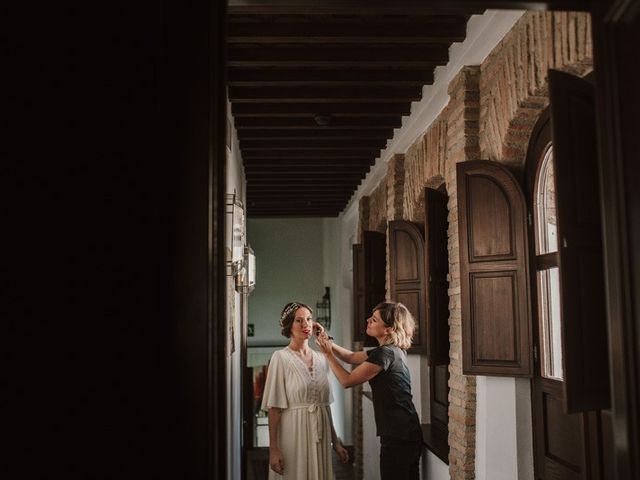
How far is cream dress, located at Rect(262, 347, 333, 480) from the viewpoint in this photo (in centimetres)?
514

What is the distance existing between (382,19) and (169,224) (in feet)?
9.64

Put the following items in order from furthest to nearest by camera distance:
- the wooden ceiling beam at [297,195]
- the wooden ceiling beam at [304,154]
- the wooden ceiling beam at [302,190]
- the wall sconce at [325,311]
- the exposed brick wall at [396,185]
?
the wall sconce at [325,311]
the wooden ceiling beam at [297,195]
the wooden ceiling beam at [302,190]
the wooden ceiling beam at [304,154]
the exposed brick wall at [396,185]

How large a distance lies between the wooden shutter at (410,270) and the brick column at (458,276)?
5.15 ft

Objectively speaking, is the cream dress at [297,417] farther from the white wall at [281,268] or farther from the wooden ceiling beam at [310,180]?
the white wall at [281,268]

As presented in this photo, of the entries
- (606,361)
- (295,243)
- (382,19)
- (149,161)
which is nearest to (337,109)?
(382,19)

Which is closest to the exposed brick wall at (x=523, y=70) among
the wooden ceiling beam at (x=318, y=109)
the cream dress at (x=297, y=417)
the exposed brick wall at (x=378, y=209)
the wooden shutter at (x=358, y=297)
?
the wooden ceiling beam at (x=318, y=109)

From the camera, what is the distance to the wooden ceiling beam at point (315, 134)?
7273 millimetres

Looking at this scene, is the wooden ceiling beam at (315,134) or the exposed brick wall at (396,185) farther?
the exposed brick wall at (396,185)

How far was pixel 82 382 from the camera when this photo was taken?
1.96 m

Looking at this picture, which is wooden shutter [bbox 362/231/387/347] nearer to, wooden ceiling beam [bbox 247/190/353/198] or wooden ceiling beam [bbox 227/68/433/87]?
wooden ceiling beam [bbox 247/190/353/198]

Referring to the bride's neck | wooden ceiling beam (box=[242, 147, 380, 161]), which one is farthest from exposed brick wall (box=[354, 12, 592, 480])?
wooden ceiling beam (box=[242, 147, 380, 161])

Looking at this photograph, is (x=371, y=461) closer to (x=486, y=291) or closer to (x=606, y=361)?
(x=486, y=291)

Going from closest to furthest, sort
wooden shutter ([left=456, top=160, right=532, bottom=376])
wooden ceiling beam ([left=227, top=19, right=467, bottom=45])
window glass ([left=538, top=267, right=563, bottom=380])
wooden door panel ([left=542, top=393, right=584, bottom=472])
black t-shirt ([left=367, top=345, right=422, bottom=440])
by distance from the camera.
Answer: wooden door panel ([left=542, top=393, right=584, bottom=472]), window glass ([left=538, top=267, right=563, bottom=380]), wooden shutter ([left=456, top=160, right=532, bottom=376]), wooden ceiling beam ([left=227, top=19, right=467, bottom=45]), black t-shirt ([left=367, top=345, right=422, bottom=440])

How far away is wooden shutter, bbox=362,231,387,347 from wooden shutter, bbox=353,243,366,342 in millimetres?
165
